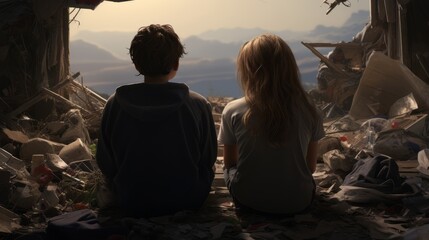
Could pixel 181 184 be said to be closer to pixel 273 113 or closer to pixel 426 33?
pixel 273 113

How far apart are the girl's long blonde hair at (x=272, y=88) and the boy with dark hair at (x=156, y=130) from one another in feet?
1.18

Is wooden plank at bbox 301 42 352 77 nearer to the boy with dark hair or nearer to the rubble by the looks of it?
the rubble

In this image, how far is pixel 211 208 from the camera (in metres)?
4.04

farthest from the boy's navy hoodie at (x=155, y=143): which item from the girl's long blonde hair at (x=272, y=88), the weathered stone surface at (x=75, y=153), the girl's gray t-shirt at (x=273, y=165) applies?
the weathered stone surface at (x=75, y=153)

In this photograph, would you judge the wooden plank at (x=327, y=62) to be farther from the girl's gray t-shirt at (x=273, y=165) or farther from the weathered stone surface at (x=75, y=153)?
the girl's gray t-shirt at (x=273, y=165)

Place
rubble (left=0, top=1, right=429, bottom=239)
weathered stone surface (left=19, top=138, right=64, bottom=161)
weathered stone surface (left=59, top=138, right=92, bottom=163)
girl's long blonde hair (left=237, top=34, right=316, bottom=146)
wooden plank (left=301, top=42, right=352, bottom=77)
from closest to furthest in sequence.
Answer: girl's long blonde hair (left=237, top=34, right=316, bottom=146) < rubble (left=0, top=1, right=429, bottom=239) < weathered stone surface (left=59, top=138, right=92, bottom=163) < weathered stone surface (left=19, top=138, right=64, bottom=161) < wooden plank (left=301, top=42, right=352, bottom=77)

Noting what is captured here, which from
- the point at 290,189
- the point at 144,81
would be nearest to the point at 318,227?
the point at 290,189

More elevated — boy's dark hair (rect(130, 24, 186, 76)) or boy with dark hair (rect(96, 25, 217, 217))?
boy's dark hair (rect(130, 24, 186, 76))

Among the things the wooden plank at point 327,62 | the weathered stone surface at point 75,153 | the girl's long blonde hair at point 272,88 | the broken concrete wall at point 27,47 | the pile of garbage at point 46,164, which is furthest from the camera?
the wooden plank at point 327,62

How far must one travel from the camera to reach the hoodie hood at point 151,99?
3.48 m

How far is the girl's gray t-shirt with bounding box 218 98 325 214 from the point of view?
3.52 m

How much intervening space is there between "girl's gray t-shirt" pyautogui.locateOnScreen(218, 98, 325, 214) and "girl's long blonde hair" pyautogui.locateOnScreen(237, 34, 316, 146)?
0.22 feet

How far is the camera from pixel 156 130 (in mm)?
3504

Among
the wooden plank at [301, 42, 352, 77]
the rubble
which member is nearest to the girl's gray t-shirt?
the rubble
